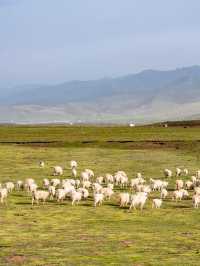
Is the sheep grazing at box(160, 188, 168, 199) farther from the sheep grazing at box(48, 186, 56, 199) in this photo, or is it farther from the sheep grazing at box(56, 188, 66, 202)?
the sheep grazing at box(48, 186, 56, 199)

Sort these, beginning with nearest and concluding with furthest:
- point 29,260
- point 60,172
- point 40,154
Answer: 1. point 29,260
2. point 60,172
3. point 40,154

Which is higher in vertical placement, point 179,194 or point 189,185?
point 189,185

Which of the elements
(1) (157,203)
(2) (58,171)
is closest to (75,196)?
(1) (157,203)

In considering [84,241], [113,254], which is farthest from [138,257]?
[84,241]

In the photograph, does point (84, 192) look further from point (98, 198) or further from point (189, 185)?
point (189, 185)

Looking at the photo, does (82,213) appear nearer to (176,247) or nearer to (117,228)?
(117,228)

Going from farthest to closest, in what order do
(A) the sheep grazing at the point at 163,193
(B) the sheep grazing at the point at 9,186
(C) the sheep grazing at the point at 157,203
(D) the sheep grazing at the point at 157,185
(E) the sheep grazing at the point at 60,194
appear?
(D) the sheep grazing at the point at 157,185, (B) the sheep grazing at the point at 9,186, (A) the sheep grazing at the point at 163,193, (E) the sheep grazing at the point at 60,194, (C) the sheep grazing at the point at 157,203

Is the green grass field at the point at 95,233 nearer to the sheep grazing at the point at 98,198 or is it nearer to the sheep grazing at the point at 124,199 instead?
the sheep grazing at the point at 98,198

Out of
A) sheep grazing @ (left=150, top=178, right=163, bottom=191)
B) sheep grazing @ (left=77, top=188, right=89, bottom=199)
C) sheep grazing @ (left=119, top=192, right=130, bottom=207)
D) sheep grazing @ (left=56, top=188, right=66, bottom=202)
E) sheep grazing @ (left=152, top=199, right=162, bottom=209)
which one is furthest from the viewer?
sheep grazing @ (left=150, top=178, right=163, bottom=191)

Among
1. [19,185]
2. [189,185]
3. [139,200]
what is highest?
[189,185]

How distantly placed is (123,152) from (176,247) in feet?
147

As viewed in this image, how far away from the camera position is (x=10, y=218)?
30.5m

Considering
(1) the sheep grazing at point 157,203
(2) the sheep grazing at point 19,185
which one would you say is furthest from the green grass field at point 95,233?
(2) the sheep grazing at point 19,185

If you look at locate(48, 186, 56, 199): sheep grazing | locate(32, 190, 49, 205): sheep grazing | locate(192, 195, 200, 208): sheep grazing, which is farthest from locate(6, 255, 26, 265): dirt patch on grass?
locate(48, 186, 56, 199): sheep grazing
